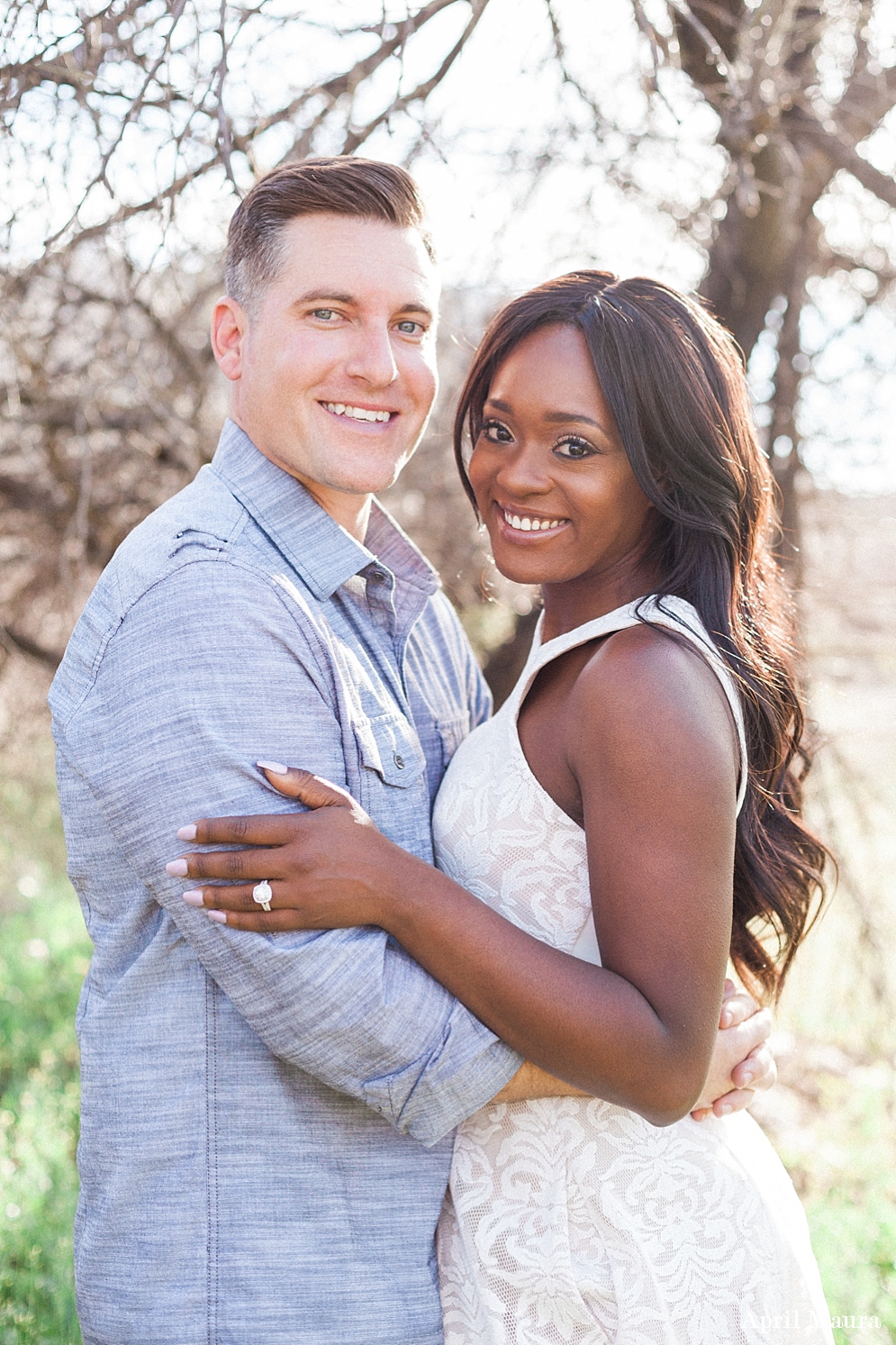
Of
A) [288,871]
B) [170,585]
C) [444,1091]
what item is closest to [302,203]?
[170,585]

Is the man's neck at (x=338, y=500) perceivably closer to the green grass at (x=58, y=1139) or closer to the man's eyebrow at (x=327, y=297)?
the man's eyebrow at (x=327, y=297)

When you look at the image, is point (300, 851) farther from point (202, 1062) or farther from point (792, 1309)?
point (792, 1309)

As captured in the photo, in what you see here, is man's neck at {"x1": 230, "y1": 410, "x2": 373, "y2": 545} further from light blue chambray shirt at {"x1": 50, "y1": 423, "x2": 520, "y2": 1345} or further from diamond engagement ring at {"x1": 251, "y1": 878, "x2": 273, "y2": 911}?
diamond engagement ring at {"x1": 251, "y1": 878, "x2": 273, "y2": 911}

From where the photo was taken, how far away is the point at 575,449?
80.8 inches

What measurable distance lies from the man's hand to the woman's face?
78cm

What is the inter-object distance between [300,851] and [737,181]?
2591 mm

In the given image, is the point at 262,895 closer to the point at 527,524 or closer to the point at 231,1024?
A: the point at 231,1024

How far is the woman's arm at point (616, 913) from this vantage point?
1639mm

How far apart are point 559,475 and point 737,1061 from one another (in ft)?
3.47

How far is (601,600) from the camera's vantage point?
2.16m

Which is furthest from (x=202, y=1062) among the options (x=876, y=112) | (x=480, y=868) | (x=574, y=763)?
(x=876, y=112)

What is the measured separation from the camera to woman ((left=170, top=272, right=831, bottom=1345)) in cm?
167

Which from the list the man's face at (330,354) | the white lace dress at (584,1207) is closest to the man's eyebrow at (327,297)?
the man's face at (330,354)

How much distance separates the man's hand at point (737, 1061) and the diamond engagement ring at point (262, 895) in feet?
2.67
